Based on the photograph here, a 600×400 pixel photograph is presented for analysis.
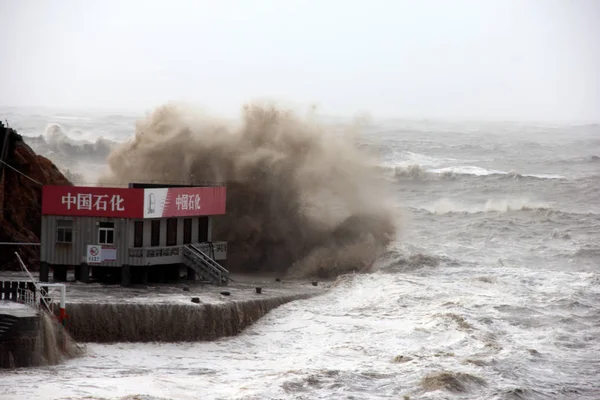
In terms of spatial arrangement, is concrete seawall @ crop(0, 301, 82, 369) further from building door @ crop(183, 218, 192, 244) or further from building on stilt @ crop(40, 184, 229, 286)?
building door @ crop(183, 218, 192, 244)

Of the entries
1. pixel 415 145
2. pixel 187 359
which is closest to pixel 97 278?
pixel 187 359

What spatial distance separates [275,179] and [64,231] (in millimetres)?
11372

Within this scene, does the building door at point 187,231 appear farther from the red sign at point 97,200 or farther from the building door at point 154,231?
the red sign at point 97,200

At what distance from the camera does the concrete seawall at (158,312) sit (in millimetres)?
28906

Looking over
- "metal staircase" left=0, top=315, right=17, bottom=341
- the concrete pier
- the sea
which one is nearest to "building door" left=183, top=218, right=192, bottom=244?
the sea

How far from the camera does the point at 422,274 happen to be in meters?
39.1

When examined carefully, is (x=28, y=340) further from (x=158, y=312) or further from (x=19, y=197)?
(x=19, y=197)

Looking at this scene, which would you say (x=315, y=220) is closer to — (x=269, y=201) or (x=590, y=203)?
(x=269, y=201)

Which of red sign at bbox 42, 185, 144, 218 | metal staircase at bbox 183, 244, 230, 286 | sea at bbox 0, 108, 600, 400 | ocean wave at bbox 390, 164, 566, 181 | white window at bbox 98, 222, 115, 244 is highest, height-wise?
ocean wave at bbox 390, 164, 566, 181

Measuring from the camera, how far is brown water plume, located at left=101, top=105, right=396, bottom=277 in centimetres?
4053

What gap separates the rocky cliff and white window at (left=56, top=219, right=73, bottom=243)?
12.3 feet

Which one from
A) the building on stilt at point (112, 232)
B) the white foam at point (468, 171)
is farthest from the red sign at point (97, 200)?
the white foam at point (468, 171)

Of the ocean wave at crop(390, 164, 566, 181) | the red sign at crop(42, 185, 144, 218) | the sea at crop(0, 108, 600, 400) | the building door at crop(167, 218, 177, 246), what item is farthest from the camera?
the ocean wave at crop(390, 164, 566, 181)

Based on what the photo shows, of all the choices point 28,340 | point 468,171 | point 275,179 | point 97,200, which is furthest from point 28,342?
point 468,171
